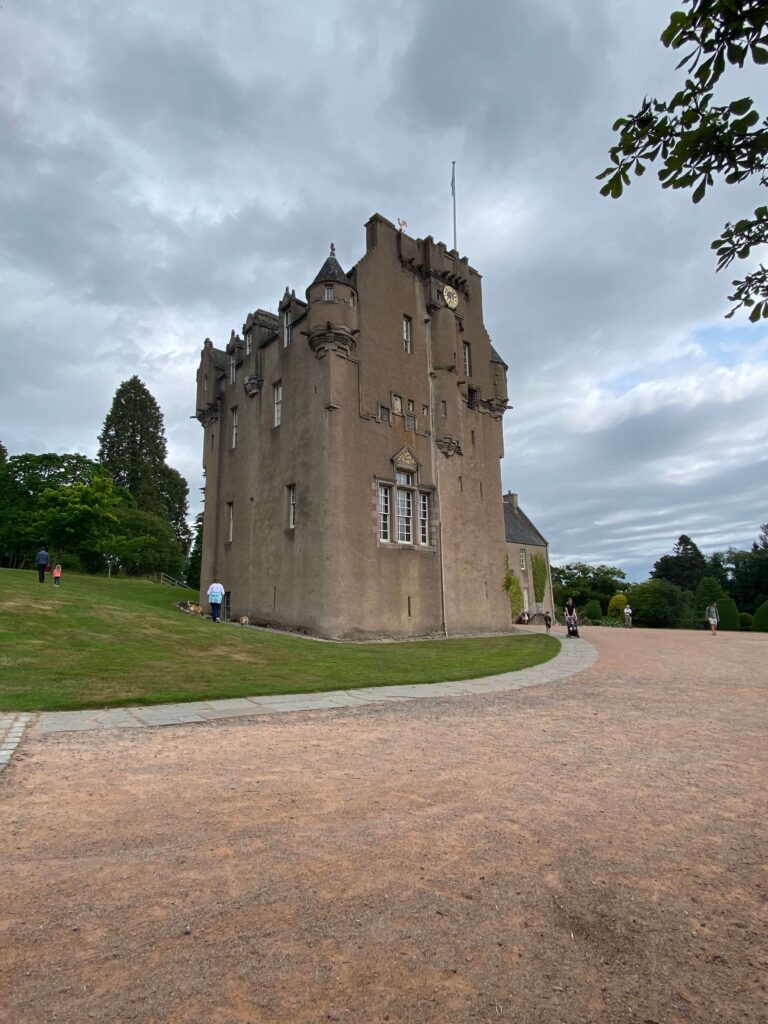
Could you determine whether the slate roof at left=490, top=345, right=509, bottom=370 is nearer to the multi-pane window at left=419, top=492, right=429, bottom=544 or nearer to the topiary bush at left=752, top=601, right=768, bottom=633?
the multi-pane window at left=419, top=492, right=429, bottom=544

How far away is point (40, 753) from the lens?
6.23 m

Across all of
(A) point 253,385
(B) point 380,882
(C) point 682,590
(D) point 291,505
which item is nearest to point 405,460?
(D) point 291,505

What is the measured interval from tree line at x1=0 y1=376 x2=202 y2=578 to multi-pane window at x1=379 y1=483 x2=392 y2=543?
1114 inches

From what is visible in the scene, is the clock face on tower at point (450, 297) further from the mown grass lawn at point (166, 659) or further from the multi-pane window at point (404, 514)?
the mown grass lawn at point (166, 659)

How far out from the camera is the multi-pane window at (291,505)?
25.8m

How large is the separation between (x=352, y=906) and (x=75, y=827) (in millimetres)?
2403

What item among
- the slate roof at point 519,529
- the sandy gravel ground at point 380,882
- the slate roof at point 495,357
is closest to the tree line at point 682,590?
the slate roof at point 519,529

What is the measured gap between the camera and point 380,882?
349 centimetres

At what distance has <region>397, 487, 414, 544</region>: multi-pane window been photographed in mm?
26234

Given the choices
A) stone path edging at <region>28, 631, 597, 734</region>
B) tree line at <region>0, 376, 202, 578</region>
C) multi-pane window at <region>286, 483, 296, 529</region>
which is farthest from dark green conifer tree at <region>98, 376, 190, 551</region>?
stone path edging at <region>28, 631, 597, 734</region>

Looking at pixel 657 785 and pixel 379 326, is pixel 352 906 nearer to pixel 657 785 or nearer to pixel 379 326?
pixel 657 785

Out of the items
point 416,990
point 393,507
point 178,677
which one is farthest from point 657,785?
point 393,507

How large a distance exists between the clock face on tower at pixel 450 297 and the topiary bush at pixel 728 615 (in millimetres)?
32739

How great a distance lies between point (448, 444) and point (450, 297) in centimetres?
804
